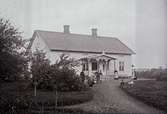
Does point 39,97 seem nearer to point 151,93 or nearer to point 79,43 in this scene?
point 151,93

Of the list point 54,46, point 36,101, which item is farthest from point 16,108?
point 54,46

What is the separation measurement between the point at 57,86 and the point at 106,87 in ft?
15.1

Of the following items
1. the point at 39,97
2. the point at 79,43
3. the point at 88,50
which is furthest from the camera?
the point at 79,43

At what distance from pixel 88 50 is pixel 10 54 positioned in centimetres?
1261

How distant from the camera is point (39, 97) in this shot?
1252 centimetres

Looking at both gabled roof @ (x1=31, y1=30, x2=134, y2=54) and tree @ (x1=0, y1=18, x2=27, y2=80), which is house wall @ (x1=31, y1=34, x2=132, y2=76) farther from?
tree @ (x1=0, y1=18, x2=27, y2=80)

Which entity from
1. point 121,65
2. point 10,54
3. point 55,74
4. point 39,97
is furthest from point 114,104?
point 121,65

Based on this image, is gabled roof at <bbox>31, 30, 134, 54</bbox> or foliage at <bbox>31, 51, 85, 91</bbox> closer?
foliage at <bbox>31, 51, 85, 91</bbox>

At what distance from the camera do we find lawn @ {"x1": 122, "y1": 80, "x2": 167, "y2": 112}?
12672 mm

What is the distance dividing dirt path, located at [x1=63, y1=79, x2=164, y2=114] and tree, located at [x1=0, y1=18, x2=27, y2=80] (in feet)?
9.25

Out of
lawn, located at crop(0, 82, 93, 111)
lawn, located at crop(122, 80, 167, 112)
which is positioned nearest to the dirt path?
lawn, located at crop(122, 80, 167, 112)

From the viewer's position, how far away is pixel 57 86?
13.7 metres

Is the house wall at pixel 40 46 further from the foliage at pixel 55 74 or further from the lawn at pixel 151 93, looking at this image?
the foliage at pixel 55 74

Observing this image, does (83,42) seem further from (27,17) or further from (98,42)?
(27,17)
